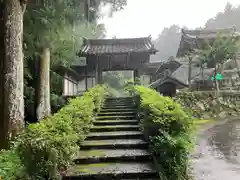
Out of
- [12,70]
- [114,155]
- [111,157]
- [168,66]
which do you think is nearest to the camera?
[111,157]

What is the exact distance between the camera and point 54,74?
17.6m

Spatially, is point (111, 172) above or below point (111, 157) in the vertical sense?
below

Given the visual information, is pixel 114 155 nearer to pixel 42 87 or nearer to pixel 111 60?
pixel 42 87

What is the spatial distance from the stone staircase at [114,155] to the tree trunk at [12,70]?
7.27 ft

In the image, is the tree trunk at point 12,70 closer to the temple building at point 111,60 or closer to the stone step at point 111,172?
the stone step at point 111,172

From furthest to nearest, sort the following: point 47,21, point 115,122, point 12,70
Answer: point 47,21 → point 115,122 → point 12,70

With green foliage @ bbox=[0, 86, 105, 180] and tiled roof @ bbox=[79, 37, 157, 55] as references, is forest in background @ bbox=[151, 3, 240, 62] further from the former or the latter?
green foliage @ bbox=[0, 86, 105, 180]

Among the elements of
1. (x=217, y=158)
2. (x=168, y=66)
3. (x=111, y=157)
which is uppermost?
(x=168, y=66)

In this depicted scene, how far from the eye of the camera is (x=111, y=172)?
5418mm

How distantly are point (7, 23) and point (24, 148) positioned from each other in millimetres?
5268

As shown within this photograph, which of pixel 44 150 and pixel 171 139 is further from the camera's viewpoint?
pixel 171 139

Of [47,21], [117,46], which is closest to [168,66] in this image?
[117,46]

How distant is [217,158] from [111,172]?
15.1ft

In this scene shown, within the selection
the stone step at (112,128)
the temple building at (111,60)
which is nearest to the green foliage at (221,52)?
the temple building at (111,60)
